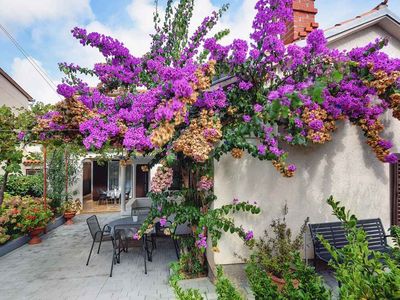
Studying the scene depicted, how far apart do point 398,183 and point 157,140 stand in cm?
597

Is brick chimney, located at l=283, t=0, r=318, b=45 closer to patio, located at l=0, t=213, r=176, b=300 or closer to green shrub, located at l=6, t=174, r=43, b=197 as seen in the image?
patio, located at l=0, t=213, r=176, b=300

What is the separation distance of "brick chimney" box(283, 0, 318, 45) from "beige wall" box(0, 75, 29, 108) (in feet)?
70.7

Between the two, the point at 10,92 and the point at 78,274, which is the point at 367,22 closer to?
the point at 78,274

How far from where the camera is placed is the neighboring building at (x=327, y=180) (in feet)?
16.6

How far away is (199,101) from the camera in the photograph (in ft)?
13.5

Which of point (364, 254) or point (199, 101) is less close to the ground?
point (199, 101)

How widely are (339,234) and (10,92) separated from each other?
24.8 meters

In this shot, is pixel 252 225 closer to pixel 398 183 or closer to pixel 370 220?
pixel 370 220

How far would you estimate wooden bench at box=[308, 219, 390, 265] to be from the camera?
4910mm

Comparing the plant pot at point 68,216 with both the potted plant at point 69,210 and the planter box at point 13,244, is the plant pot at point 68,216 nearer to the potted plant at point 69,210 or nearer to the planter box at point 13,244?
the potted plant at point 69,210

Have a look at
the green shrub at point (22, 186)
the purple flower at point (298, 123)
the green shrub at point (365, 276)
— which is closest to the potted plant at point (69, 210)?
the green shrub at point (22, 186)

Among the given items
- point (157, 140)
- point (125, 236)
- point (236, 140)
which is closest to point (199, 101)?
point (236, 140)

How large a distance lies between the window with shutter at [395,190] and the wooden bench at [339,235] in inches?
24.2

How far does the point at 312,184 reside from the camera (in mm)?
5359
